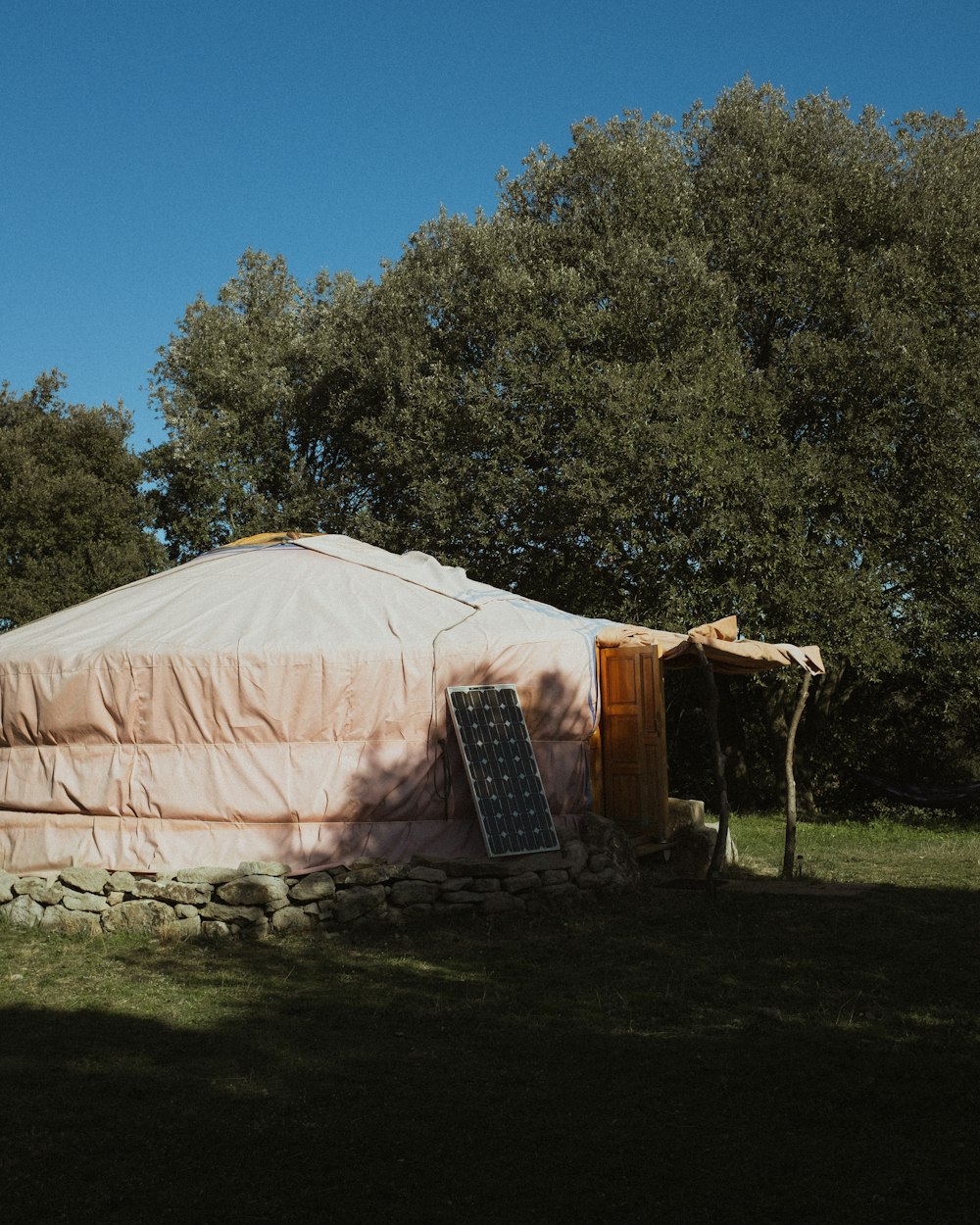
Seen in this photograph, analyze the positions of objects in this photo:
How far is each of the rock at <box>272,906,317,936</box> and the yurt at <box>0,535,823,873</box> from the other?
1.21 feet

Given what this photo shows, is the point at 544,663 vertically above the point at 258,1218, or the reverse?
the point at 544,663

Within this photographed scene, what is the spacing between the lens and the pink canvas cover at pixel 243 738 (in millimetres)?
7941

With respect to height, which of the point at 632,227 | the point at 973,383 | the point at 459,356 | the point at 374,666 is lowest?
the point at 374,666

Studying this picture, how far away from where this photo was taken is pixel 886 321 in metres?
12.8

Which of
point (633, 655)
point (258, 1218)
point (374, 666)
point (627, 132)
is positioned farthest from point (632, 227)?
point (258, 1218)

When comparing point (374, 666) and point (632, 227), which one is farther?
point (632, 227)

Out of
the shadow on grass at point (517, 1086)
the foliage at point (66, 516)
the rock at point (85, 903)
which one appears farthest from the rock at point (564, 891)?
the foliage at point (66, 516)

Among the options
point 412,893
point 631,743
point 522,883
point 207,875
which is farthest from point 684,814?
point 207,875

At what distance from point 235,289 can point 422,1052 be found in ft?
54.5

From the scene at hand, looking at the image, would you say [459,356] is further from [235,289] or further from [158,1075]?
[158,1075]

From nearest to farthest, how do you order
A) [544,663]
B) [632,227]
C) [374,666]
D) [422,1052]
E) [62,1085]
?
1. [62,1085]
2. [422,1052]
3. [374,666]
4. [544,663]
5. [632,227]

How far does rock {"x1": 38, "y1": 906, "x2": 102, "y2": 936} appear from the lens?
742cm

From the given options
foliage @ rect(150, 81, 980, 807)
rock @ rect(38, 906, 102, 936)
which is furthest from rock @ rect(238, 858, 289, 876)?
foliage @ rect(150, 81, 980, 807)

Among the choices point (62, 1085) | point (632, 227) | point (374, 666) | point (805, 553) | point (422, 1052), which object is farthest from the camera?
point (632, 227)
